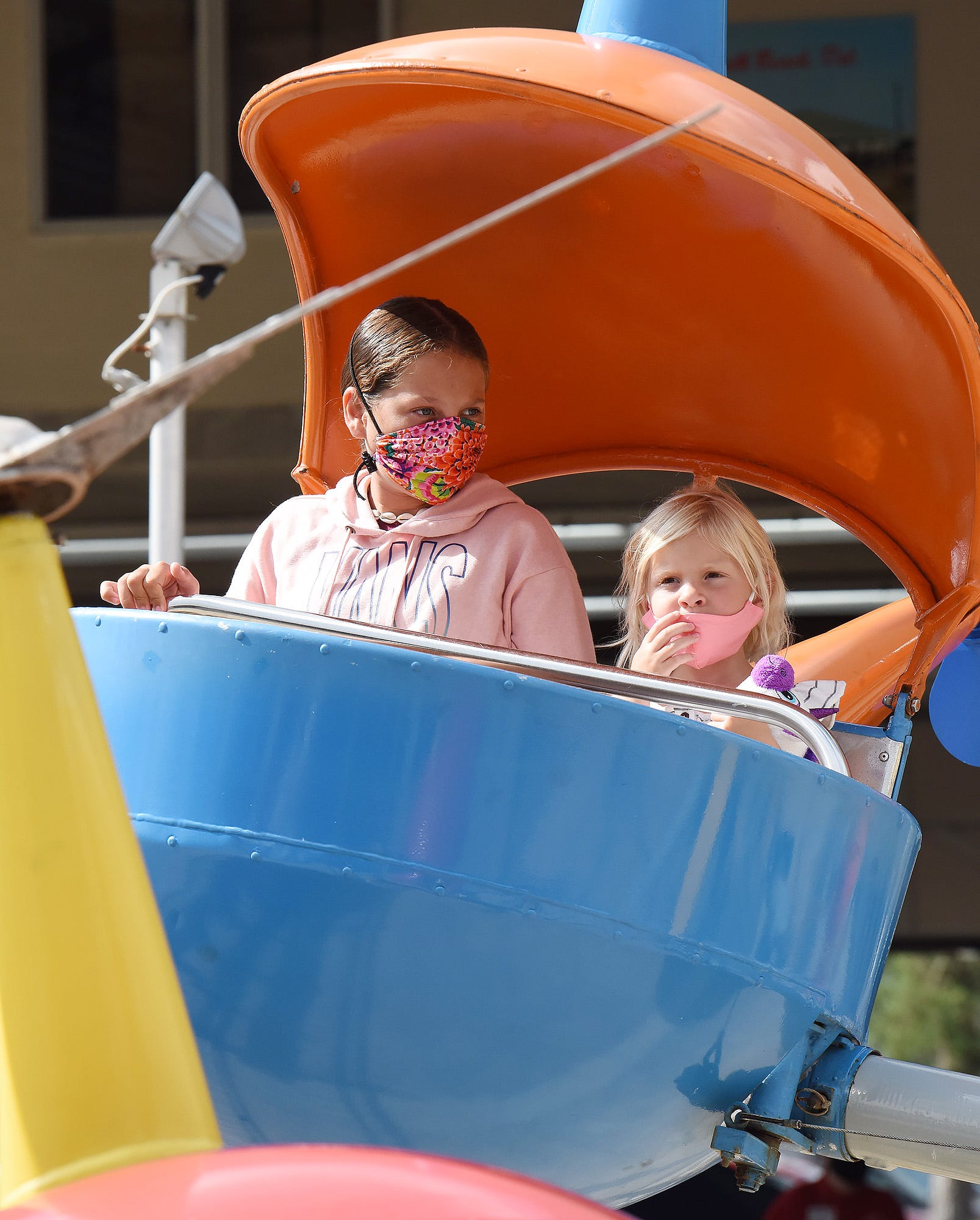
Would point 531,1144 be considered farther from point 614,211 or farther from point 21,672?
point 614,211

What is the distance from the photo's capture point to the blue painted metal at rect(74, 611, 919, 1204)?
1397mm

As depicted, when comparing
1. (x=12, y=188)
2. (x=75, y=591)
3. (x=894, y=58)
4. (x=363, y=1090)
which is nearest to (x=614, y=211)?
(x=363, y=1090)

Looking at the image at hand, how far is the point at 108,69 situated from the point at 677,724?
19.3 feet

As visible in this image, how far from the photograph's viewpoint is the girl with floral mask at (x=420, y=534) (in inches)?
75.3

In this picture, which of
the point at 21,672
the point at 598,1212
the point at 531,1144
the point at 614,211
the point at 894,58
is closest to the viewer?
the point at 598,1212

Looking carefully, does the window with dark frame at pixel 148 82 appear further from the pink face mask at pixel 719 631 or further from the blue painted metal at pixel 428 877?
the blue painted metal at pixel 428 877

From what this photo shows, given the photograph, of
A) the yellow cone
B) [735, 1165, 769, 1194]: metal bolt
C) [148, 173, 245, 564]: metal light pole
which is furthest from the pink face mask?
[148, 173, 245, 564]: metal light pole

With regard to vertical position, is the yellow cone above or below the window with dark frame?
below

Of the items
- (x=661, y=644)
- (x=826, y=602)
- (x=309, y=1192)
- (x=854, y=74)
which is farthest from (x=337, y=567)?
(x=854, y=74)

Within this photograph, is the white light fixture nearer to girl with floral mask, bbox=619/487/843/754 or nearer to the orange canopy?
the orange canopy

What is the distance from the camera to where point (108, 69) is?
21.4 feet

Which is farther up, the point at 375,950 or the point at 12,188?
the point at 12,188

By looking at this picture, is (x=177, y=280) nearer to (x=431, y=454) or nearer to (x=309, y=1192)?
(x=431, y=454)

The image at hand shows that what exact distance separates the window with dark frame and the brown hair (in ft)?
15.0
